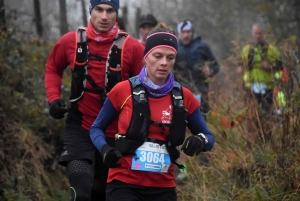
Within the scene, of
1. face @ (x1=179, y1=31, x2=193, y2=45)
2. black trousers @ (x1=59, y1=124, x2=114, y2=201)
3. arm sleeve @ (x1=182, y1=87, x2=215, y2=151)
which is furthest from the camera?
face @ (x1=179, y1=31, x2=193, y2=45)

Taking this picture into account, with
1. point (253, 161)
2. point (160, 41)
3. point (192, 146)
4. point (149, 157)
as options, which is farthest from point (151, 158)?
point (253, 161)

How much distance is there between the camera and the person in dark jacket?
8.09m

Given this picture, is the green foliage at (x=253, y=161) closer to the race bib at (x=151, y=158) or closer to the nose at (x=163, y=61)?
the race bib at (x=151, y=158)

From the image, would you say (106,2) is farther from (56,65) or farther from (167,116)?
(167,116)

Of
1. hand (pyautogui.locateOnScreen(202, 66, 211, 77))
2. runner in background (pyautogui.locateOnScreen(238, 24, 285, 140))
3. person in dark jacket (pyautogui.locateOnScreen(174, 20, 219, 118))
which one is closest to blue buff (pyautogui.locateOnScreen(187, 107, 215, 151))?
runner in background (pyautogui.locateOnScreen(238, 24, 285, 140))

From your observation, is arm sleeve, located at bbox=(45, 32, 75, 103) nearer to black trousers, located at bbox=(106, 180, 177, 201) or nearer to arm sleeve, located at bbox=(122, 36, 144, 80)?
arm sleeve, located at bbox=(122, 36, 144, 80)

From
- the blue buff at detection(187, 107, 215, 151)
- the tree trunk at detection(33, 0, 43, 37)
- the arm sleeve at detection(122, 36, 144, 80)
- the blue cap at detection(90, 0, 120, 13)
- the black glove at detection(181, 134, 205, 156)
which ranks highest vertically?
the tree trunk at detection(33, 0, 43, 37)

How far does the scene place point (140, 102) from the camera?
3.89 meters

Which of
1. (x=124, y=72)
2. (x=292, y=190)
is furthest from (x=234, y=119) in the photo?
(x=124, y=72)

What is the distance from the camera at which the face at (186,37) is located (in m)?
8.75

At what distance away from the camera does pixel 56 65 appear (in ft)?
17.2

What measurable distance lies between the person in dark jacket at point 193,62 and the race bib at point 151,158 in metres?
4.00

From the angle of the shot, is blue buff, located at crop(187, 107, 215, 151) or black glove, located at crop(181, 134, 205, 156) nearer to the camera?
black glove, located at crop(181, 134, 205, 156)

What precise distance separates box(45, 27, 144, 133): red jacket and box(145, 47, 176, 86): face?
975mm
